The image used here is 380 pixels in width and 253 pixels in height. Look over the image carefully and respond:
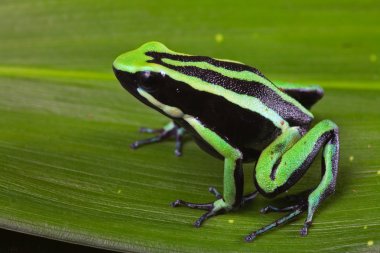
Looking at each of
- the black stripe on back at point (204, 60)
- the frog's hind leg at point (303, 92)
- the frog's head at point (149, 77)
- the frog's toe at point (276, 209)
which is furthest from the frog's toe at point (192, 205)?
the frog's hind leg at point (303, 92)

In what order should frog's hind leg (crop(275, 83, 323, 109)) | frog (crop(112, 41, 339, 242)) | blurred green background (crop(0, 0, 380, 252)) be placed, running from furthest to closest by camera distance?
frog's hind leg (crop(275, 83, 323, 109)) < frog (crop(112, 41, 339, 242)) < blurred green background (crop(0, 0, 380, 252))

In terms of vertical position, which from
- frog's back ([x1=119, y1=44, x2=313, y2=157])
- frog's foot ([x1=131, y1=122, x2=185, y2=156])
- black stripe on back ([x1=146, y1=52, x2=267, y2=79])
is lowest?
frog's foot ([x1=131, y1=122, x2=185, y2=156])

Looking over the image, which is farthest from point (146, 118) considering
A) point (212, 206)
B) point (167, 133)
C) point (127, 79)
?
point (212, 206)

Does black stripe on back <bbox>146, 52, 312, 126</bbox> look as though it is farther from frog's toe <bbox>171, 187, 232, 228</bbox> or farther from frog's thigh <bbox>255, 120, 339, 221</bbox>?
frog's toe <bbox>171, 187, 232, 228</bbox>

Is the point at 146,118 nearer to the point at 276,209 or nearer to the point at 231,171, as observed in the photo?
the point at 231,171

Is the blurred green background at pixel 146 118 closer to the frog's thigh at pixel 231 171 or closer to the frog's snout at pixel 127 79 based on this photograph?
the frog's thigh at pixel 231 171

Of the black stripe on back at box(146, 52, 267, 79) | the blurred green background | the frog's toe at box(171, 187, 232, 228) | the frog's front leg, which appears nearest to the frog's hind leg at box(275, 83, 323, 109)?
the blurred green background

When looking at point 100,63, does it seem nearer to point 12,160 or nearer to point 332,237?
point 12,160
